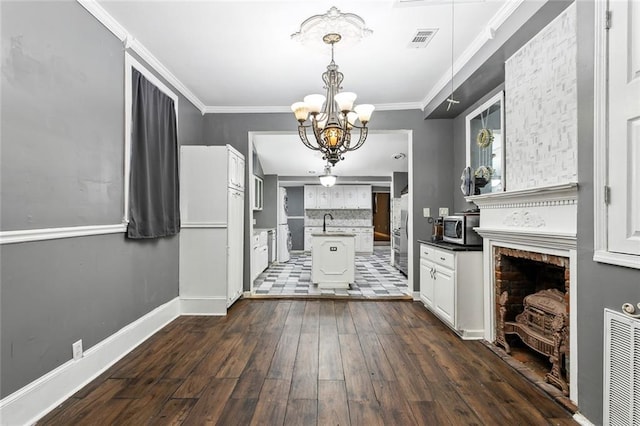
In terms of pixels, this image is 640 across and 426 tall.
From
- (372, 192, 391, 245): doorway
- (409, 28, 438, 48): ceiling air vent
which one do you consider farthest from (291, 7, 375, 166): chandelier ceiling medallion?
(372, 192, 391, 245): doorway

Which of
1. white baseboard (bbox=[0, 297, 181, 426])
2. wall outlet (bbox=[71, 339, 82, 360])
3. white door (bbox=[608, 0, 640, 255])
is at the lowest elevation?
white baseboard (bbox=[0, 297, 181, 426])

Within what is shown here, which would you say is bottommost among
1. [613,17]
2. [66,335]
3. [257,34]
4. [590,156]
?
[66,335]

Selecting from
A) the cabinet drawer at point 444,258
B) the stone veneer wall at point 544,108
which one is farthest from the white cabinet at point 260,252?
the stone veneer wall at point 544,108

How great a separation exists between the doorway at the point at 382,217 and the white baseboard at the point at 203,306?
29.2ft

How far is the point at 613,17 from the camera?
1.66 metres

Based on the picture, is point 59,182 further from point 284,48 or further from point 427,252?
point 427,252

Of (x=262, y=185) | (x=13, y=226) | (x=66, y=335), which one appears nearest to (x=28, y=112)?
(x=13, y=226)

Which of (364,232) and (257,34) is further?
(364,232)

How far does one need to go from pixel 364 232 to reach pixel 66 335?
868cm

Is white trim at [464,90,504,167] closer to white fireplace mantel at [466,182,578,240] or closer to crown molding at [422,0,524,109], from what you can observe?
crown molding at [422,0,524,109]

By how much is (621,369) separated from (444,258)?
187 cm

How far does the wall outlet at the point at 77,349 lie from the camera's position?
2197 millimetres

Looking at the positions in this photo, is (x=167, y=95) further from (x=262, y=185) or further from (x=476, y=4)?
(x=262, y=185)

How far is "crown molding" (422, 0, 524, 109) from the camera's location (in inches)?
94.5
